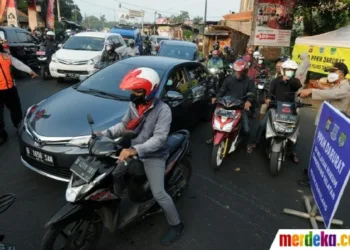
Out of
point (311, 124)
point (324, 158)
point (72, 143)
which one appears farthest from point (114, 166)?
point (311, 124)

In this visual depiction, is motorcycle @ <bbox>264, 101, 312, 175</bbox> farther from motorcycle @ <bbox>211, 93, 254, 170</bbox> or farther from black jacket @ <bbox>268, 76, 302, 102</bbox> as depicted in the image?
motorcycle @ <bbox>211, 93, 254, 170</bbox>

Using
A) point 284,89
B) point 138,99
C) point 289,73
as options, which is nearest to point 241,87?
point 284,89

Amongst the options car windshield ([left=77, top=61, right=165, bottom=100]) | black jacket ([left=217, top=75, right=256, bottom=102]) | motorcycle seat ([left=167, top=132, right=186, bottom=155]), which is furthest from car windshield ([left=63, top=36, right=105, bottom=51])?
motorcycle seat ([left=167, top=132, right=186, bottom=155])

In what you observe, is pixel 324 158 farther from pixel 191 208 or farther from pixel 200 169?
pixel 200 169

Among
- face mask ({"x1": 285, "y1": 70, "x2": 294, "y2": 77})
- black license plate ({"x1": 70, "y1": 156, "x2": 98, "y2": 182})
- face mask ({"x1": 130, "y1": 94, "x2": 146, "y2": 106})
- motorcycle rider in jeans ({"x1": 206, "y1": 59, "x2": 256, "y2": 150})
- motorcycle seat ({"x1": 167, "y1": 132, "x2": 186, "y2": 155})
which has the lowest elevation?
motorcycle seat ({"x1": 167, "y1": 132, "x2": 186, "y2": 155})

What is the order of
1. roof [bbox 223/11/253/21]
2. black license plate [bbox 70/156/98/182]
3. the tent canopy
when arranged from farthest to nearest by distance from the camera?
roof [bbox 223/11/253/21] < the tent canopy < black license plate [bbox 70/156/98/182]

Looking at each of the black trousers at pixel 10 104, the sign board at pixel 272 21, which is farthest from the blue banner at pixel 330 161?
the sign board at pixel 272 21

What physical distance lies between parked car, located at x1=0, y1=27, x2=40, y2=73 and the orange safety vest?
22.0 ft

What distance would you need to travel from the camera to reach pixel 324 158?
10.2 feet

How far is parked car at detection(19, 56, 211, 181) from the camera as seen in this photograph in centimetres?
360

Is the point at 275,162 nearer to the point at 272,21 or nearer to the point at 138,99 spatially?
the point at 138,99

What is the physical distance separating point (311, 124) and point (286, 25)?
21.0 feet

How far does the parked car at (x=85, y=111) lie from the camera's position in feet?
11.8

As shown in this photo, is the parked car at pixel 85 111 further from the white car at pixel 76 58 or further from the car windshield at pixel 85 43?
the car windshield at pixel 85 43
